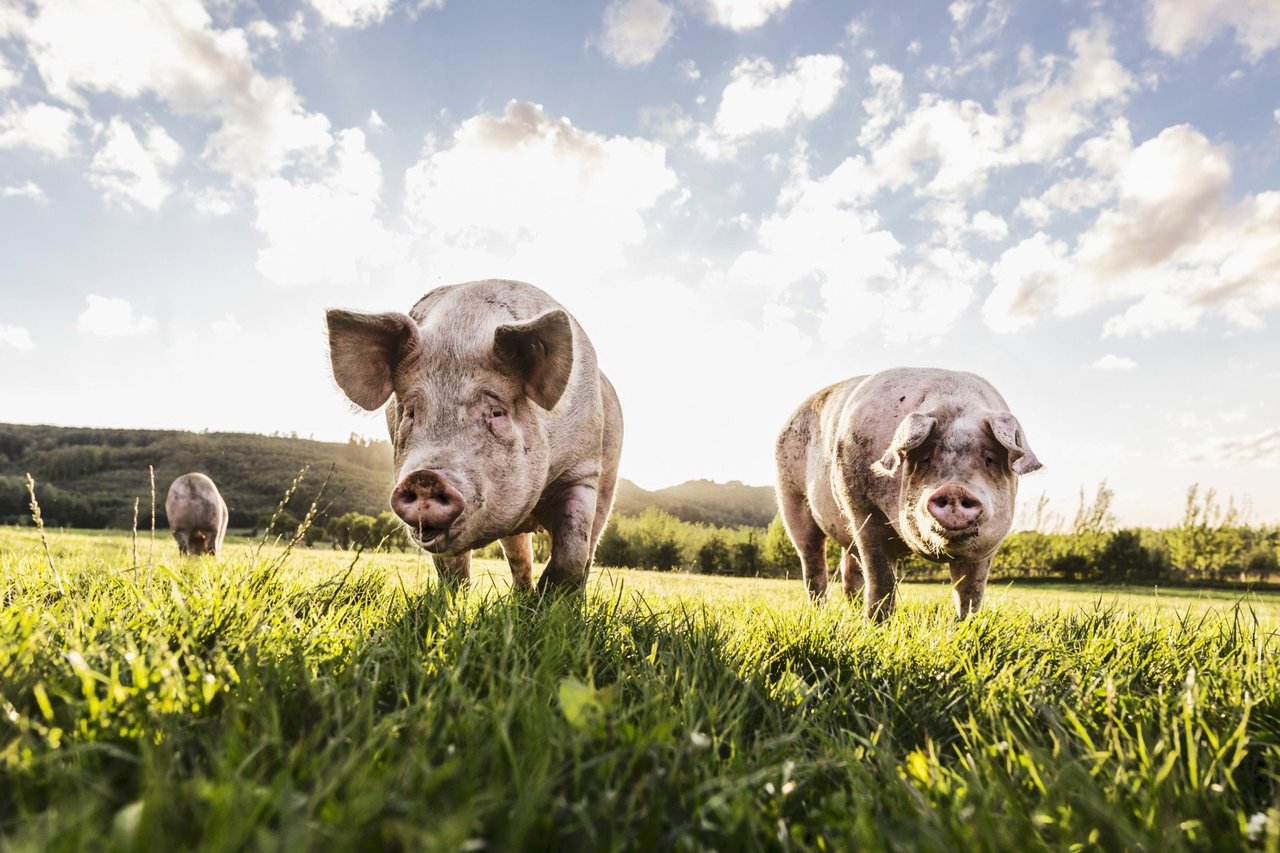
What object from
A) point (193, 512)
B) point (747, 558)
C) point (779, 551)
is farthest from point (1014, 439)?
point (747, 558)

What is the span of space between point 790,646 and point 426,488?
6.46 feet

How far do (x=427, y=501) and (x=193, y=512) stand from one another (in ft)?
50.4

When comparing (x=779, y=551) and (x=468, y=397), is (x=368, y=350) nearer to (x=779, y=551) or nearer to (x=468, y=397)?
(x=468, y=397)

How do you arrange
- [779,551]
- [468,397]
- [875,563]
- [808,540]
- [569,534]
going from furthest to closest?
[779,551], [808,540], [875,563], [569,534], [468,397]

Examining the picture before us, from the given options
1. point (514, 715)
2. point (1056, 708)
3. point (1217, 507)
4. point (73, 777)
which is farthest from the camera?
point (1217, 507)

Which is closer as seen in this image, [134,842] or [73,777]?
[134,842]

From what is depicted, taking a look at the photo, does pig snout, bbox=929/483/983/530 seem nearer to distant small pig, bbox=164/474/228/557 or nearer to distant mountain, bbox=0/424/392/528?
distant small pig, bbox=164/474/228/557

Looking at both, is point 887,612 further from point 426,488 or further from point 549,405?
point 426,488

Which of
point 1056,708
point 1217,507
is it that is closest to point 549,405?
point 1056,708

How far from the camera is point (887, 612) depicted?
527cm

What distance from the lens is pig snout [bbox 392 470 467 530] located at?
3473 mm

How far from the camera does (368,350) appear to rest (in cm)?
417

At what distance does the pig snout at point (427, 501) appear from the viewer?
347 centimetres

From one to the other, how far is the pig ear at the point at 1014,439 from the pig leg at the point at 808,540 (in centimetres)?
299
